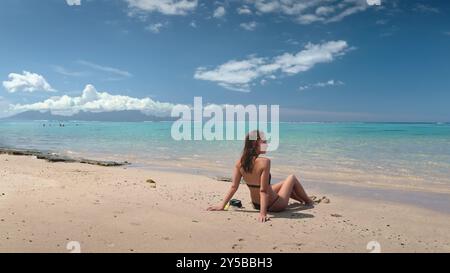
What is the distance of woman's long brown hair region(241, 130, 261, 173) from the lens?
725 cm

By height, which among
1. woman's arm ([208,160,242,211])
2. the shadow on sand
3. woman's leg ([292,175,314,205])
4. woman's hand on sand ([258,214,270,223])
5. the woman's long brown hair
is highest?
the woman's long brown hair

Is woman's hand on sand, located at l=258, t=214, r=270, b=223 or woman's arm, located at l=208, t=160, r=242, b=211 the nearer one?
woman's hand on sand, located at l=258, t=214, r=270, b=223

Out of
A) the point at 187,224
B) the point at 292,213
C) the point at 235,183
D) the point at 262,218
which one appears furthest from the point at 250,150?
the point at 187,224

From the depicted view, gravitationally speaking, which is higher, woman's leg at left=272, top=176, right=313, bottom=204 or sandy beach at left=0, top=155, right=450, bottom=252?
woman's leg at left=272, top=176, right=313, bottom=204

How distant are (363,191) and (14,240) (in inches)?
374

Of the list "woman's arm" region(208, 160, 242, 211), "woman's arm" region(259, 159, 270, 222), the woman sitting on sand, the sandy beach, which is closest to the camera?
the sandy beach

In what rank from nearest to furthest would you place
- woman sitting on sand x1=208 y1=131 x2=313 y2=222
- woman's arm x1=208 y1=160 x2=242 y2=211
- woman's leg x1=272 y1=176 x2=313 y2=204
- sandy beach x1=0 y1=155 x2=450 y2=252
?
sandy beach x1=0 y1=155 x2=450 y2=252 < woman sitting on sand x1=208 y1=131 x2=313 y2=222 < woman's arm x1=208 y1=160 x2=242 y2=211 < woman's leg x1=272 y1=176 x2=313 y2=204

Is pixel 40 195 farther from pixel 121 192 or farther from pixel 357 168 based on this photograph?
pixel 357 168

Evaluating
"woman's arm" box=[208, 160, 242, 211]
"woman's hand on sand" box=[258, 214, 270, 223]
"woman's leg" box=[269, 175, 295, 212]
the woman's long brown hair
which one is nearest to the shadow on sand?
"woman's leg" box=[269, 175, 295, 212]

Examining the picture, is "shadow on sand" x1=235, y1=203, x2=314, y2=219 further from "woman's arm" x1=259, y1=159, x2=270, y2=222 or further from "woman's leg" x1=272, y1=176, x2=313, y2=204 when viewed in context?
"woman's arm" x1=259, y1=159, x2=270, y2=222

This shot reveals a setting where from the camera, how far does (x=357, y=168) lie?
1758cm

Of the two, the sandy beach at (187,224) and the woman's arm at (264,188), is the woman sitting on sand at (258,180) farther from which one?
the sandy beach at (187,224)

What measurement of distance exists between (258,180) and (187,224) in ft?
5.69

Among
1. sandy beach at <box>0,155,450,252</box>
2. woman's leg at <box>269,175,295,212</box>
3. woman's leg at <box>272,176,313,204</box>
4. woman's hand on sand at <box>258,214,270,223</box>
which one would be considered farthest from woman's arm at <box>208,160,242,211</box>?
woman's leg at <box>272,176,313,204</box>
